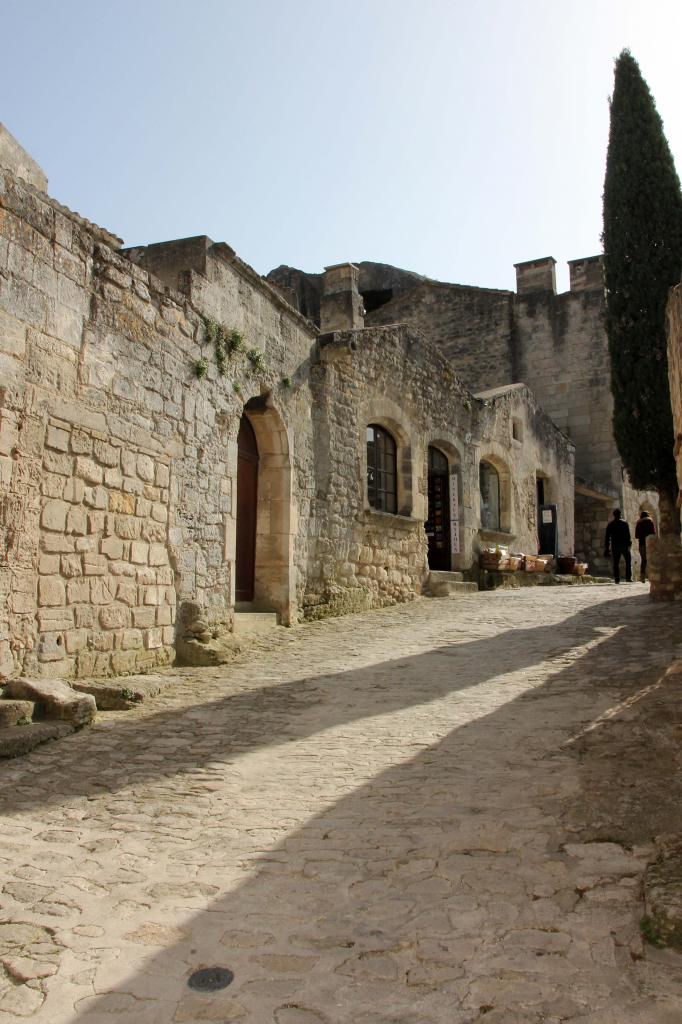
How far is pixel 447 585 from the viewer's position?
1172 cm

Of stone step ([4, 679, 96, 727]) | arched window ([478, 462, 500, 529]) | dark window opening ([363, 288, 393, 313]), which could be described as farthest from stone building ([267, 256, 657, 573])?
stone step ([4, 679, 96, 727])

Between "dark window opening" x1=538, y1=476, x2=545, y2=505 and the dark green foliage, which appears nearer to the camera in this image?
the dark green foliage

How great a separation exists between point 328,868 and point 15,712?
8.12 ft

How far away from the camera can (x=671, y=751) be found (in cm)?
380

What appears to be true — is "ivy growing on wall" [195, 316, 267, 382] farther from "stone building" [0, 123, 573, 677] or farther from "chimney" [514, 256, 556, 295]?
"chimney" [514, 256, 556, 295]

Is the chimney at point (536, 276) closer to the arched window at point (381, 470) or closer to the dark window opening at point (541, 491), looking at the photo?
the dark window opening at point (541, 491)

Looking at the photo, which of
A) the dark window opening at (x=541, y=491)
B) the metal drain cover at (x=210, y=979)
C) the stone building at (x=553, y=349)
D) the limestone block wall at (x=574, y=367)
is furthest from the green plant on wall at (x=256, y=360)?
the limestone block wall at (x=574, y=367)

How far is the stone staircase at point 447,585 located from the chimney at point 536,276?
9.89 m

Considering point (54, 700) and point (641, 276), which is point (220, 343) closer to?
point (54, 700)

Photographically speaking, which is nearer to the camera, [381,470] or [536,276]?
[381,470]

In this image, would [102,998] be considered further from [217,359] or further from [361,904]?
[217,359]

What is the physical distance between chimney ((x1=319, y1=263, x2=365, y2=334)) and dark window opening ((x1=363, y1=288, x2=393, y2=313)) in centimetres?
925

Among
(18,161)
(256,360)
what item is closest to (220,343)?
(256,360)

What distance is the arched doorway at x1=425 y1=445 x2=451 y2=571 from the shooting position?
12961 millimetres
